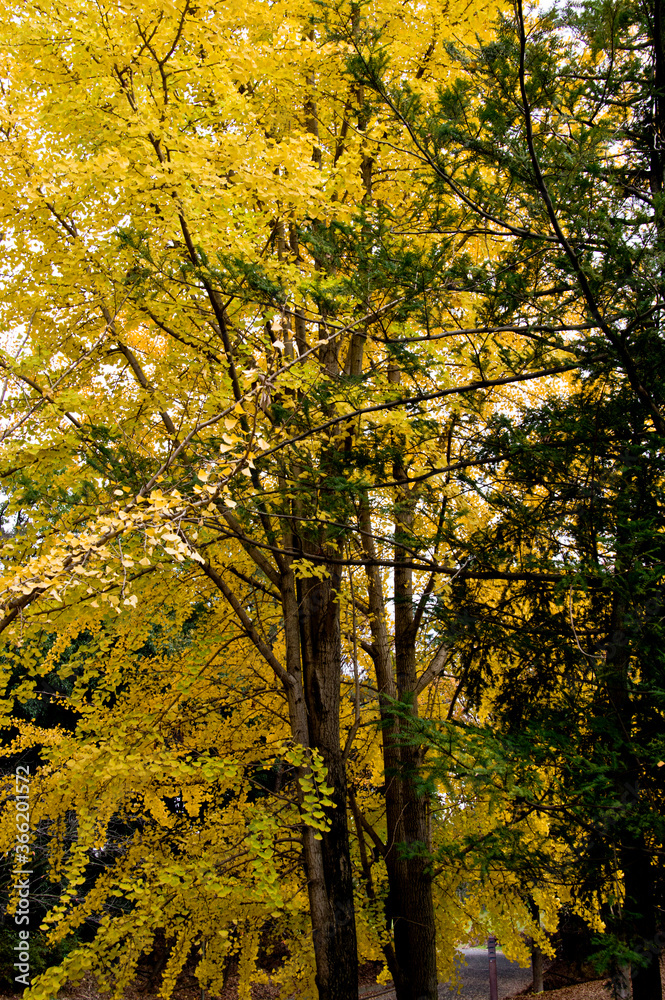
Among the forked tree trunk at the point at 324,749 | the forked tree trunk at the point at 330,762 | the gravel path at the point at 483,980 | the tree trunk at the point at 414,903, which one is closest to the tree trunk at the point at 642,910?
the forked tree trunk at the point at 330,762

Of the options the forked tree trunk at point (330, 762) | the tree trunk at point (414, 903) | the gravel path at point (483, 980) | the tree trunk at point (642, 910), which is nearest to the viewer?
the tree trunk at point (642, 910)

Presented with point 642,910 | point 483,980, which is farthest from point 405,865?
point 483,980

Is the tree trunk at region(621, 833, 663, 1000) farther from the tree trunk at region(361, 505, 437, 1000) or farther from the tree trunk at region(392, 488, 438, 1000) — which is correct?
the tree trunk at region(392, 488, 438, 1000)

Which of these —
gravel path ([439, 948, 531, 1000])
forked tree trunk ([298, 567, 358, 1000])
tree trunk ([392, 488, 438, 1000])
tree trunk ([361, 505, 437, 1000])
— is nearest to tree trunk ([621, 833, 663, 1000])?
A: forked tree trunk ([298, 567, 358, 1000])

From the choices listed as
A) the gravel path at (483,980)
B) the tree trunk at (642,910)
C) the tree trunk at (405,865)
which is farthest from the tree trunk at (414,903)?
the gravel path at (483,980)

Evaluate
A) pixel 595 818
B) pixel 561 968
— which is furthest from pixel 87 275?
pixel 561 968

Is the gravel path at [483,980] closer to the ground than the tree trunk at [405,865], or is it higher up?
closer to the ground

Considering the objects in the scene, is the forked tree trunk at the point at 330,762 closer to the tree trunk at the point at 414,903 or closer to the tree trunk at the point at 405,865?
the tree trunk at the point at 405,865

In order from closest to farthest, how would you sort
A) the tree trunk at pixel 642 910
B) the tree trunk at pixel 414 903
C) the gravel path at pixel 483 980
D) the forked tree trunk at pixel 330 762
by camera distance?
the tree trunk at pixel 642 910 → the forked tree trunk at pixel 330 762 → the tree trunk at pixel 414 903 → the gravel path at pixel 483 980

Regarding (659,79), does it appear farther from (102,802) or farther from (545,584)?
(102,802)

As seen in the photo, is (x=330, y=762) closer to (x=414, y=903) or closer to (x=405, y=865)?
(x=405, y=865)

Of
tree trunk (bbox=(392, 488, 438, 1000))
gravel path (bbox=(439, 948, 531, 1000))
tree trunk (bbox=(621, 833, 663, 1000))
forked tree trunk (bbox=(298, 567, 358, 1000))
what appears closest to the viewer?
tree trunk (bbox=(621, 833, 663, 1000))

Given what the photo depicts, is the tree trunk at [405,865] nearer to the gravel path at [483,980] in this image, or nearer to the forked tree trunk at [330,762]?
the forked tree trunk at [330,762]

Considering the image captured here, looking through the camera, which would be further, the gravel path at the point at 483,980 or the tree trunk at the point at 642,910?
the gravel path at the point at 483,980
